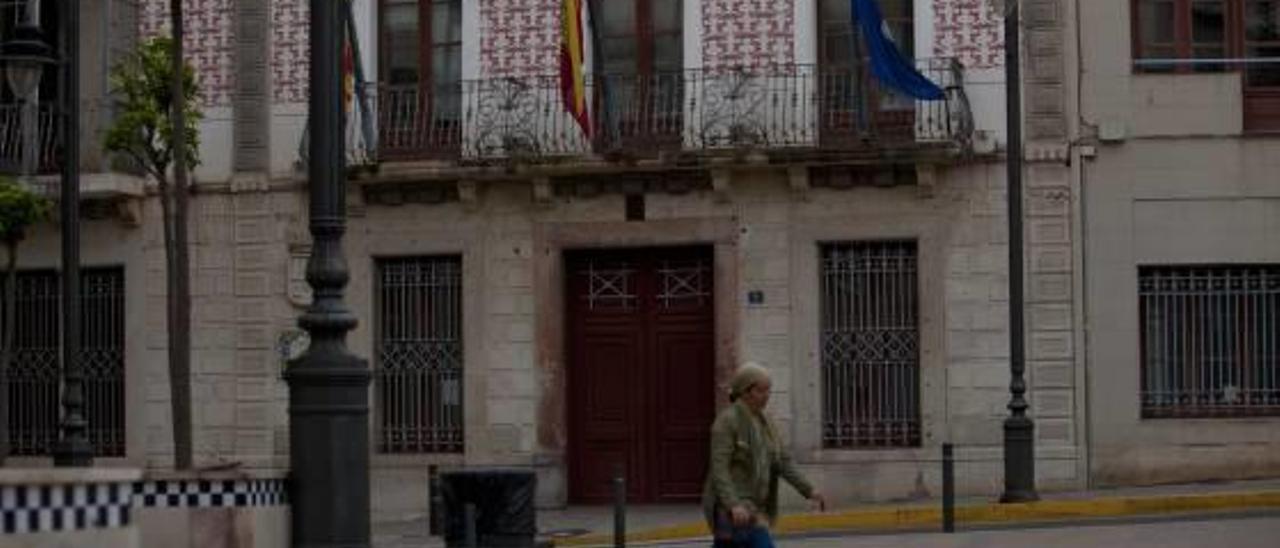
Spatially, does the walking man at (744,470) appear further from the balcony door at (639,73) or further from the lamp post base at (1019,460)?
the balcony door at (639,73)

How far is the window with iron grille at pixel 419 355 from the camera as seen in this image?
2456 centimetres

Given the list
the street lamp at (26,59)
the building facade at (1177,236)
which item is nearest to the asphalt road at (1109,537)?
the building facade at (1177,236)

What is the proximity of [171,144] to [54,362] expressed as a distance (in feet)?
16.6

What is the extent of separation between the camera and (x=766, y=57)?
2358 centimetres

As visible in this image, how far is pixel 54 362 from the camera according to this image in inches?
1020

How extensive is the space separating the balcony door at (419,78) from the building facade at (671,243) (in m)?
0.04

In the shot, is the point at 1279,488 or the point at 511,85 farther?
the point at 511,85

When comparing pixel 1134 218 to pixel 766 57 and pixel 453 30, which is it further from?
pixel 453 30

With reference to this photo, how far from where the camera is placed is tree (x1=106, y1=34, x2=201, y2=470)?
21.8 metres

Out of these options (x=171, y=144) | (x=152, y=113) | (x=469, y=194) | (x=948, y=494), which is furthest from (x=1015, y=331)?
(x=152, y=113)

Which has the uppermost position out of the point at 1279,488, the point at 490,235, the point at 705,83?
the point at 705,83

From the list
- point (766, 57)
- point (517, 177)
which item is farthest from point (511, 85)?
point (766, 57)

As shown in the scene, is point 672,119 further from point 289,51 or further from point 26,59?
point 26,59

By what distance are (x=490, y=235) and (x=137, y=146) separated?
401cm
